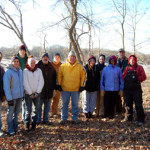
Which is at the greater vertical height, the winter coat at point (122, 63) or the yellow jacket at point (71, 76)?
the winter coat at point (122, 63)

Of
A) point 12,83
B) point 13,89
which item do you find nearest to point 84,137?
point 13,89

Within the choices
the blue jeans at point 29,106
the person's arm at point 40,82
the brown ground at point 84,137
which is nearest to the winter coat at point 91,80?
the brown ground at point 84,137

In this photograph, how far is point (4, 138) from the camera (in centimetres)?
463

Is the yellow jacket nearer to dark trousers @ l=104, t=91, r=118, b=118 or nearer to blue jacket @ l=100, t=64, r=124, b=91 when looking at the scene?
blue jacket @ l=100, t=64, r=124, b=91

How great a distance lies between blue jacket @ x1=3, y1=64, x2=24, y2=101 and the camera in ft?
14.4

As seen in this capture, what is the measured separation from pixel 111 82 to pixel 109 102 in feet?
2.63

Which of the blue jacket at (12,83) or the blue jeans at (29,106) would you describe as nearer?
the blue jacket at (12,83)

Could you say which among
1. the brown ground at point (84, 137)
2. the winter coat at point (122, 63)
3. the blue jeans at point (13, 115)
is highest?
the winter coat at point (122, 63)

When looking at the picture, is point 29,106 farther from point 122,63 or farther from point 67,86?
point 122,63

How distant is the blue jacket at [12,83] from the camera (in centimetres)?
440

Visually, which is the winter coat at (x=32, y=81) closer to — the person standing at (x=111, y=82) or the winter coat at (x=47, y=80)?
the winter coat at (x=47, y=80)

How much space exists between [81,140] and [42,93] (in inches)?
78.0

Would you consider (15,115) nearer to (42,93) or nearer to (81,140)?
(42,93)

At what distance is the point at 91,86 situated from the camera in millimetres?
5840
